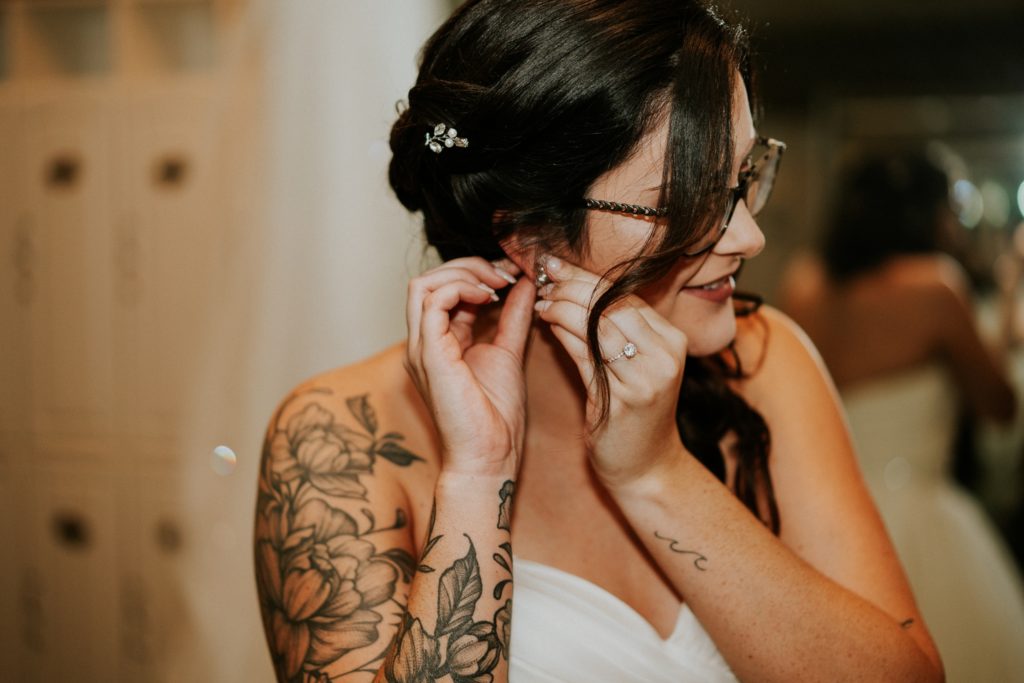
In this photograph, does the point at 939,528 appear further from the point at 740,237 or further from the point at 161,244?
the point at 161,244

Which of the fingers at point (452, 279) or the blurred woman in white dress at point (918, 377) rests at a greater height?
the fingers at point (452, 279)

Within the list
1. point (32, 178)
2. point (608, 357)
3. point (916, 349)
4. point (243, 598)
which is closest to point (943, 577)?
point (916, 349)

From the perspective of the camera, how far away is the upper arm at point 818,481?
110 cm

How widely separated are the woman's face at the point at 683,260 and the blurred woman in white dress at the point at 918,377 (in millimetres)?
1122

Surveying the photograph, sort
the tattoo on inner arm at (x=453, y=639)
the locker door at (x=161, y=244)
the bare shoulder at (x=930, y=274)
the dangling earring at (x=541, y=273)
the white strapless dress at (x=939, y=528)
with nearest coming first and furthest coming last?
the tattoo on inner arm at (x=453, y=639)
the dangling earring at (x=541, y=273)
the white strapless dress at (x=939, y=528)
the bare shoulder at (x=930, y=274)
the locker door at (x=161, y=244)

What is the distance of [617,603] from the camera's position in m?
1.14

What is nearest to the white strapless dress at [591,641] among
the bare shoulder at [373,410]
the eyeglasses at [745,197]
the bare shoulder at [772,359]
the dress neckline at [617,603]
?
the dress neckline at [617,603]

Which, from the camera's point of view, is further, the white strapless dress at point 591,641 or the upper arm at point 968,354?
the upper arm at point 968,354

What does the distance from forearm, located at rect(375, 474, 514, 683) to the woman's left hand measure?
0.14m

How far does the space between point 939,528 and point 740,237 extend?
140 centimetres

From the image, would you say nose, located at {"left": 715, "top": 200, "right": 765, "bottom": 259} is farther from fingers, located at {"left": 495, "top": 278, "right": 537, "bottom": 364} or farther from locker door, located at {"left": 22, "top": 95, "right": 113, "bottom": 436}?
locker door, located at {"left": 22, "top": 95, "right": 113, "bottom": 436}

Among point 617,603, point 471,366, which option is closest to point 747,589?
point 617,603

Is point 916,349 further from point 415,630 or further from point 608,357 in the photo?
point 415,630

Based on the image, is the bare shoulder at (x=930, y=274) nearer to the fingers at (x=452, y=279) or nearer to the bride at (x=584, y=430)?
the bride at (x=584, y=430)
